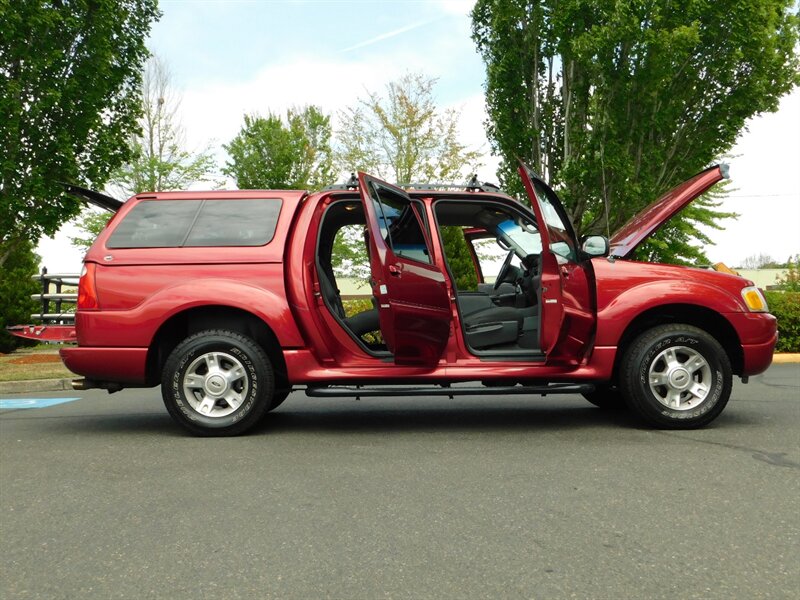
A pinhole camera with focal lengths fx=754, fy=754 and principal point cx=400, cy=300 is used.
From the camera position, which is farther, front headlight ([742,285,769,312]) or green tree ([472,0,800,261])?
green tree ([472,0,800,261])

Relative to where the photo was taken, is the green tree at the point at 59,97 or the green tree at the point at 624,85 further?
the green tree at the point at 624,85

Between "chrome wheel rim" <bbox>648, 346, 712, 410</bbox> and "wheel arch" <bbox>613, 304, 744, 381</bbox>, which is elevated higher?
"wheel arch" <bbox>613, 304, 744, 381</bbox>

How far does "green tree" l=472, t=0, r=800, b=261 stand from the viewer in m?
15.5

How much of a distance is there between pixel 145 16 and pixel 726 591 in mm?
16419

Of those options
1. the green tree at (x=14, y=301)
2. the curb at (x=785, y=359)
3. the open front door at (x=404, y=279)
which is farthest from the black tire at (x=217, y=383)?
the green tree at (x=14, y=301)

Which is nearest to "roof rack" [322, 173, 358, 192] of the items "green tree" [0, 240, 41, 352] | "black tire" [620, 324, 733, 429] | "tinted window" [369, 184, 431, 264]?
"tinted window" [369, 184, 431, 264]

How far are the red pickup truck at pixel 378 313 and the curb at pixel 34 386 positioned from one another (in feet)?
15.3

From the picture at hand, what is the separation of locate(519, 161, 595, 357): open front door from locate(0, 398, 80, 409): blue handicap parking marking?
5905 mm

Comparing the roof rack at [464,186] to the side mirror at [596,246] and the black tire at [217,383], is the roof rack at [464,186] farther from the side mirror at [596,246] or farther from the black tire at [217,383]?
the black tire at [217,383]

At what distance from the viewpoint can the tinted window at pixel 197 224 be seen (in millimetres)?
6008

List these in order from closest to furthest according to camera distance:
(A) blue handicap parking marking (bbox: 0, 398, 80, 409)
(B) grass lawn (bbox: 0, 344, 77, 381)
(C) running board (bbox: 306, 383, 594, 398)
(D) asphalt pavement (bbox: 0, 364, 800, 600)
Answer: (D) asphalt pavement (bbox: 0, 364, 800, 600)
(C) running board (bbox: 306, 383, 594, 398)
(A) blue handicap parking marking (bbox: 0, 398, 80, 409)
(B) grass lawn (bbox: 0, 344, 77, 381)

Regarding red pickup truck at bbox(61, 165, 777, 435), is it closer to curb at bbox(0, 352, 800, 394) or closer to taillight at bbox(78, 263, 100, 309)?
taillight at bbox(78, 263, 100, 309)

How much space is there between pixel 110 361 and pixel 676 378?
442cm

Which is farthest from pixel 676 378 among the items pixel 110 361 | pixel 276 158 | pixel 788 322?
pixel 276 158
